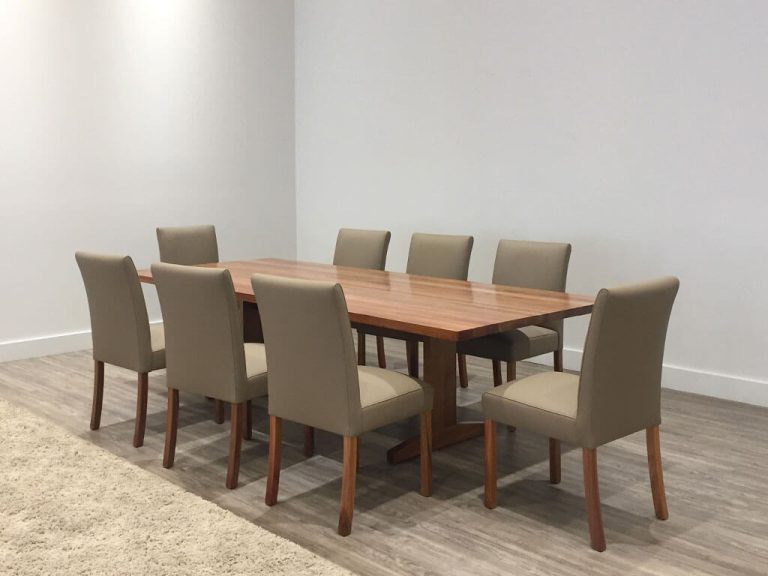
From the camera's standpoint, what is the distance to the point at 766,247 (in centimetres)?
436

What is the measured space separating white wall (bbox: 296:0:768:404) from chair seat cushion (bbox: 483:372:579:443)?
1927 mm

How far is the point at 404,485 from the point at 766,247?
97.0 inches

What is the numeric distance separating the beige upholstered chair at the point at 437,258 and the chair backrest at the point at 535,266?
241mm

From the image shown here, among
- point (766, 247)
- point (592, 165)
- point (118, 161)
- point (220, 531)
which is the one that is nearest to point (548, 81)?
point (592, 165)

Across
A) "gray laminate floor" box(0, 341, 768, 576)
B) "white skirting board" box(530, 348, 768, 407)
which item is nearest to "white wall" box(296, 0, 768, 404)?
"white skirting board" box(530, 348, 768, 407)

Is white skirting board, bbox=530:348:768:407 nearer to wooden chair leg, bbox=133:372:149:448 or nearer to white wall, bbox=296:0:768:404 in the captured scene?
white wall, bbox=296:0:768:404

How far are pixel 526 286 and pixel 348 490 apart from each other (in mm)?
1847

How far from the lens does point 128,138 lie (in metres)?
6.02

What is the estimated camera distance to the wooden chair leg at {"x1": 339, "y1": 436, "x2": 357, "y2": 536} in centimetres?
281

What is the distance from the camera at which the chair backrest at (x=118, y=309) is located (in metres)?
3.58

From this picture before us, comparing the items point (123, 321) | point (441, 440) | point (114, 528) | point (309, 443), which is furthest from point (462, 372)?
point (114, 528)

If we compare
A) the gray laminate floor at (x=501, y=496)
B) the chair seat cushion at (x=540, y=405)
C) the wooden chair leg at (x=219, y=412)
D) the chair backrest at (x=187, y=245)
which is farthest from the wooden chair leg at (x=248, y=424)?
the chair backrest at (x=187, y=245)

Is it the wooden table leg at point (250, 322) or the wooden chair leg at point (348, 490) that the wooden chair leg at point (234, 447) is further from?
the wooden table leg at point (250, 322)

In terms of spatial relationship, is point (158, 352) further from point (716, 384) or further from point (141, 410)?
point (716, 384)
